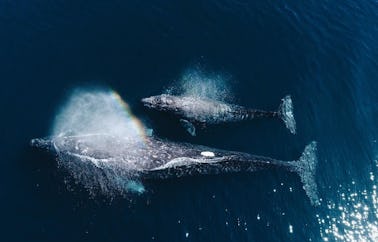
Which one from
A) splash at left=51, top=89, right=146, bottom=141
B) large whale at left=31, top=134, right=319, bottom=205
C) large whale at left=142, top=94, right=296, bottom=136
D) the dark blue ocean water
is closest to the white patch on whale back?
large whale at left=31, top=134, right=319, bottom=205

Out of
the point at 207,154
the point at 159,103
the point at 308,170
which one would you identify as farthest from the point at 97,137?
the point at 308,170

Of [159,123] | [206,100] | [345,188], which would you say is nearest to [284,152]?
[345,188]

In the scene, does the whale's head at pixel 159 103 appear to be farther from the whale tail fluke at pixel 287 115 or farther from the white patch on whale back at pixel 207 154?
the whale tail fluke at pixel 287 115

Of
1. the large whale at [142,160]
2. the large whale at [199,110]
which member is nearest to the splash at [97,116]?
the large whale at [142,160]

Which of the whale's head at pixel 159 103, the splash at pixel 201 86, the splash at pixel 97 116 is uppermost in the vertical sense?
the splash at pixel 201 86

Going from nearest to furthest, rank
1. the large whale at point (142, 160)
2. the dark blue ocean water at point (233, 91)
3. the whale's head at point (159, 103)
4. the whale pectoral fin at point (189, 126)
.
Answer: the dark blue ocean water at point (233, 91), the large whale at point (142, 160), the whale pectoral fin at point (189, 126), the whale's head at point (159, 103)

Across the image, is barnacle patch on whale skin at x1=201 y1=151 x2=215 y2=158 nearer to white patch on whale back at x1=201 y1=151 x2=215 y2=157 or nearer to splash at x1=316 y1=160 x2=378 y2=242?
white patch on whale back at x1=201 y1=151 x2=215 y2=157
